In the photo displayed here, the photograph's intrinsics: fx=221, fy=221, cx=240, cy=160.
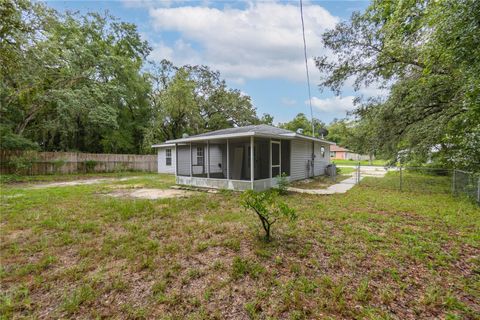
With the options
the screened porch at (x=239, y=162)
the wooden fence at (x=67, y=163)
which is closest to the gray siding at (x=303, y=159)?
the screened porch at (x=239, y=162)

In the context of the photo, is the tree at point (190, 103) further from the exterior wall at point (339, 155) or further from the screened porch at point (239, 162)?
the exterior wall at point (339, 155)

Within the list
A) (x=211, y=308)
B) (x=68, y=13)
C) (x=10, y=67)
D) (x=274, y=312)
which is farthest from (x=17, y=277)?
(x=68, y=13)

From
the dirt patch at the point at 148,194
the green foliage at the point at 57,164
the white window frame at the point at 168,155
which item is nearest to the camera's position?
the dirt patch at the point at 148,194

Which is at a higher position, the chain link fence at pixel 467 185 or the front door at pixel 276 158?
the front door at pixel 276 158

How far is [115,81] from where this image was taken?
15367mm

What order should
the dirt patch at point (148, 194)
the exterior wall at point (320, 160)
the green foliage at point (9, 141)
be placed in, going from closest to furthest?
1. the dirt patch at point (148, 194)
2. the green foliage at point (9, 141)
3. the exterior wall at point (320, 160)

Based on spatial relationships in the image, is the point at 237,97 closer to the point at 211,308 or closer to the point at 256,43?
the point at 256,43

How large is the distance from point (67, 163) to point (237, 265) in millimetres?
14659

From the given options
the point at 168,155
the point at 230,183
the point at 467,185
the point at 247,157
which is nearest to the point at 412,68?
the point at 467,185

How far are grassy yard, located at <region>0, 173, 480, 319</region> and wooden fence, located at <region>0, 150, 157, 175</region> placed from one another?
29.1 feet

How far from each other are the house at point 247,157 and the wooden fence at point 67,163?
642 cm

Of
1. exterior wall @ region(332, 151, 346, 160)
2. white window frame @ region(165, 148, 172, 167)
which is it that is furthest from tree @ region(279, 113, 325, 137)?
white window frame @ region(165, 148, 172, 167)

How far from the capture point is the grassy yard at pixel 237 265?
2.10 meters

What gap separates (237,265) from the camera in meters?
2.78
